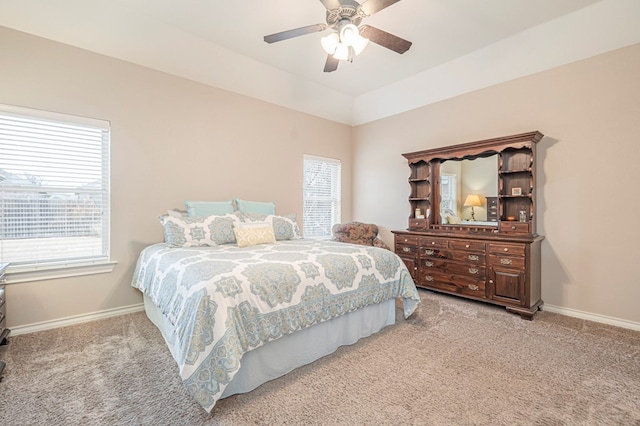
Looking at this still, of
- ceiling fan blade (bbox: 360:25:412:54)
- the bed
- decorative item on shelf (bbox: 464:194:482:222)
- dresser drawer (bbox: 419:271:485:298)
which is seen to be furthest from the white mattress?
ceiling fan blade (bbox: 360:25:412:54)

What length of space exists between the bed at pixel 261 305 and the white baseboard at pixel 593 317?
173 centimetres

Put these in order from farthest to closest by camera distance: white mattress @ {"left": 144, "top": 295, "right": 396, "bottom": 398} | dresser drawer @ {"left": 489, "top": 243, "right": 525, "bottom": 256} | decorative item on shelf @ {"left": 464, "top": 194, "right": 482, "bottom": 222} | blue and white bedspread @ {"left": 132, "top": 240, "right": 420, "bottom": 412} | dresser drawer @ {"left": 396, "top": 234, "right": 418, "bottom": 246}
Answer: dresser drawer @ {"left": 396, "top": 234, "right": 418, "bottom": 246}
decorative item on shelf @ {"left": 464, "top": 194, "right": 482, "bottom": 222}
dresser drawer @ {"left": 489, "top": 243, "right": 525, "bottom": 256}
white mattress @ {"left": 144, "top": 295, "right": 396, "bottom": 398}
blue and white bedspread @ {"left": 132, "top": 240, "right": 420, "bottom": 412}

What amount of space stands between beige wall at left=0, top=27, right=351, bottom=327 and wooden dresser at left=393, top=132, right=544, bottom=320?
2.15 meters

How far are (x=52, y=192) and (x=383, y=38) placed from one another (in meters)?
3.39

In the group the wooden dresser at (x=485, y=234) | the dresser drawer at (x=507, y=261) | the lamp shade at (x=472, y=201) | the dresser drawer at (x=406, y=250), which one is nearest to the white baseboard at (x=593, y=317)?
the wooden dresser at (x=485, y=234)

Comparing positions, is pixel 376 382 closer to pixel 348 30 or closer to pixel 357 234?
pixel 348 30

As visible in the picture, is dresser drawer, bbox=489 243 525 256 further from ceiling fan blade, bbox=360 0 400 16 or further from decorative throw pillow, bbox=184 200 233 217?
decorative throw pillow, bbox=184 200 233 217

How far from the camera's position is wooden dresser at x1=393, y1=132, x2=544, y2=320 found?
3133 mm

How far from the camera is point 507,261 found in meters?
3.17

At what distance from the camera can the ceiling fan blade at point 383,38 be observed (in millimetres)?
2420

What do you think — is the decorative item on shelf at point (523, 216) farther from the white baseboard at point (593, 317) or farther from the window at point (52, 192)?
the window at point (52, 192)

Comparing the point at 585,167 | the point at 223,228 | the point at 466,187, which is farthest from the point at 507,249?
the point at 223,228

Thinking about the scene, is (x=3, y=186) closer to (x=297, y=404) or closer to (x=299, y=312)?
(x=299, y=312)

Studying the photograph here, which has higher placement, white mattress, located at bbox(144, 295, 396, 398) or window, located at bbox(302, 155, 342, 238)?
window, located at bbox(302, 155, 342, 238)
